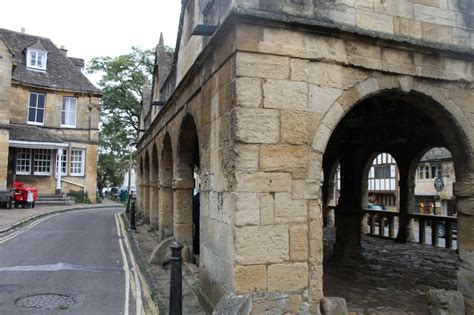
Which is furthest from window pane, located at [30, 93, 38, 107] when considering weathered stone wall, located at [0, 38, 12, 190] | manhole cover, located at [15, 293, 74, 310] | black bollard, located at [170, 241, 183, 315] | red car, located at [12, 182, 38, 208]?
black bollard, located at [170, 241, 183, 315]

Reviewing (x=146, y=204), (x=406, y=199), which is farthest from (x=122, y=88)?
(x=406, y=199)

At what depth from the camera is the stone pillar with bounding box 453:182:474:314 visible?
17.6ft

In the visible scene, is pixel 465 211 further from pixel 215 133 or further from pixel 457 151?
pixel 215 133

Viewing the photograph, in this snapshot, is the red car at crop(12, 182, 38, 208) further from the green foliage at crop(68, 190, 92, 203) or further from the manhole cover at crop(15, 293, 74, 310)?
the manhole cover at crop(15, 293, 74, 310)

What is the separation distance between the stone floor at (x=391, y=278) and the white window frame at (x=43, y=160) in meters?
21.0

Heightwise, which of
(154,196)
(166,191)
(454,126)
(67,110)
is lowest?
(154,196)

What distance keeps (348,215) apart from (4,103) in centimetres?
2009

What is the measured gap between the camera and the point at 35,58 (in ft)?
87.5

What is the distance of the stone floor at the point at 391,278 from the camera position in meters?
5.58

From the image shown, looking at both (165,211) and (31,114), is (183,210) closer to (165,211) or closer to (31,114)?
(165,211)

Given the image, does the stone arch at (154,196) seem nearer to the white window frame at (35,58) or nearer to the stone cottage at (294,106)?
the stone cottage at (294,106)

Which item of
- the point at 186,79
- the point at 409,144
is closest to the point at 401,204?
the point at 409,144

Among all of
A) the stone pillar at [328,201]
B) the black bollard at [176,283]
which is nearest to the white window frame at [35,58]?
the stone pillar at [328,201]

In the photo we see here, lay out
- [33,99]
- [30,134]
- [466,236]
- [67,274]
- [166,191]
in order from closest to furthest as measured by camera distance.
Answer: [466,236], [67,274], [166,191], [30,134], [33,99]
